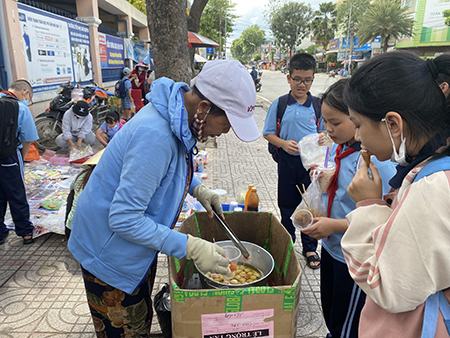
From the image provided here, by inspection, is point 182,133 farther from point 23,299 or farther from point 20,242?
point 20,242

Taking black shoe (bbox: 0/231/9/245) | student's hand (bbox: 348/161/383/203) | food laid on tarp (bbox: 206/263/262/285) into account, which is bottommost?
black shoe (bbox: 0/231/9/245)

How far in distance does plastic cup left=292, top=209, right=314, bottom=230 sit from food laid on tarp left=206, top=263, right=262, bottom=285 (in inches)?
13.5

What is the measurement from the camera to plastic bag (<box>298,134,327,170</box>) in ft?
7.75

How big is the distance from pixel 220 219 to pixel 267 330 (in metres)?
0.69

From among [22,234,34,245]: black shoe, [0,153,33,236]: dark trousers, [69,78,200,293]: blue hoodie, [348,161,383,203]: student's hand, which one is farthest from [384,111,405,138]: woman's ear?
[22,234,34,245]: black shoe

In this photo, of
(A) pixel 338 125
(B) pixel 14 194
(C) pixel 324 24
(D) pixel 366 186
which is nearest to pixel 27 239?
(B) pixel 14 194

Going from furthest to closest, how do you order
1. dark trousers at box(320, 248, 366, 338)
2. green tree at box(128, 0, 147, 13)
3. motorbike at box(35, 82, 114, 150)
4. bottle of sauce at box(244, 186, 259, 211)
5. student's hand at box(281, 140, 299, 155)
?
green tree at box(128, 0, 147, 13) → motorbike at box(35, 82, 114, 150) → student's hand at box(281, 140, 299, 155) → bottle of sauce at box(244, 186, 259, 211) → dark trousers at box(320, 248, 366, 338)

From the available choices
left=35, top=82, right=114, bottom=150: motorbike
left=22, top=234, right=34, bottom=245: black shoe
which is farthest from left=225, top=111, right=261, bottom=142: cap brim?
left=35, top=82, right=114, bottom=150: motorbike

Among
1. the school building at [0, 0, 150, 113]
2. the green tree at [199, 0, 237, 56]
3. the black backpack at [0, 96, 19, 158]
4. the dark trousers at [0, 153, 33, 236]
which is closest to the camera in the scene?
the black backpack at [0, 96, 19, 158]

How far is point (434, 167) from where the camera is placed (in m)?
0.85

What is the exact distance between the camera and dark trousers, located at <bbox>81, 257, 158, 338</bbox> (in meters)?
1.58

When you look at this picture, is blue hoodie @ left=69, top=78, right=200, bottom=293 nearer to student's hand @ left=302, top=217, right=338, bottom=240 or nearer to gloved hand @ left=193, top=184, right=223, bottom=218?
gloved hand @ left=193, top=184, right=223, bottom=218

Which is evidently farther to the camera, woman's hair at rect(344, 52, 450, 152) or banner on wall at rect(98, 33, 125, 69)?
banner on wall at rect(98, 33, 125, 69)

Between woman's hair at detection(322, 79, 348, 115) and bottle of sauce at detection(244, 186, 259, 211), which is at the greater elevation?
woman's hair at detection(322, 79, 348, 115)
